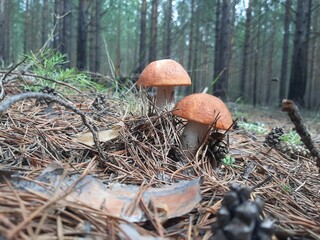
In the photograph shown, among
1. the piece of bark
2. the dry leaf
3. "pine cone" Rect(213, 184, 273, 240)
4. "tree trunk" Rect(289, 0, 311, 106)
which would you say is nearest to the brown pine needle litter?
the dry leaf

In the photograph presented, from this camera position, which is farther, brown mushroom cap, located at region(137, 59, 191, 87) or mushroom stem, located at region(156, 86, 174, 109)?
mushroom stem, located at region(156, 86, 174, 109)

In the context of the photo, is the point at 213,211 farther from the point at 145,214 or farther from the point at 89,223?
the point at 89,223

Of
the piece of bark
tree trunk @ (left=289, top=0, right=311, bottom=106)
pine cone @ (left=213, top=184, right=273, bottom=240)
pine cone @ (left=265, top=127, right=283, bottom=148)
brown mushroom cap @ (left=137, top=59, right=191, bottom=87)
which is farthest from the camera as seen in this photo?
tree trunk @ (left=289, top=0, right=311, bottom=106)

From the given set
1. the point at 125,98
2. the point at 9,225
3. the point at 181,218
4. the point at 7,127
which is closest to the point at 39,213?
the point at 9,225

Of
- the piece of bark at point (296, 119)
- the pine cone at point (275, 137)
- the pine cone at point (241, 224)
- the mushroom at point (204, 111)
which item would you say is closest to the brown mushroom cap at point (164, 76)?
the mushroom at point (204, 111)

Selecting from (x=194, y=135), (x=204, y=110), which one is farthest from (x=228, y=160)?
(x=204, y=110)

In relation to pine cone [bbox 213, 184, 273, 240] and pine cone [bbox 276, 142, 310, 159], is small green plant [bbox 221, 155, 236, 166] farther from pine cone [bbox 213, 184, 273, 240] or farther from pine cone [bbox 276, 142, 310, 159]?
pine cone [bbox 213, 184, 273, 240]

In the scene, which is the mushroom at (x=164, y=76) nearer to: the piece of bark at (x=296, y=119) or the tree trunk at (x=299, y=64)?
the piece of bark at (x=296, y=119)
